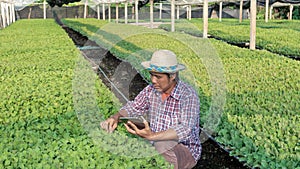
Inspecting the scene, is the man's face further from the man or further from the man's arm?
the man's arm

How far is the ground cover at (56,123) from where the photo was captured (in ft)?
9.36

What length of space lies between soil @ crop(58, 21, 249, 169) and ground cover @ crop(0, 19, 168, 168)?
1.33 metres

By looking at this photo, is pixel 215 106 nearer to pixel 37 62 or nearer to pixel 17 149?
pixel 17 149

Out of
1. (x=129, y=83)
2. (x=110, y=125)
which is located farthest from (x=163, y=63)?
(x=129, y=83)

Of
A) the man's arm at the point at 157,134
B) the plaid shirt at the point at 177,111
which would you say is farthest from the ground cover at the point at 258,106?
the man's arm at the point at 157,134

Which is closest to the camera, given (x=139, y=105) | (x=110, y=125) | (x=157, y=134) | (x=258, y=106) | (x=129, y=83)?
(x=157, y=134)

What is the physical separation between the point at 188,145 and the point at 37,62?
513 centimetres

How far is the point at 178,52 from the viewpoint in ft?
35.5

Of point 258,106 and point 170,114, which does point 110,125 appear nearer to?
point 170,114

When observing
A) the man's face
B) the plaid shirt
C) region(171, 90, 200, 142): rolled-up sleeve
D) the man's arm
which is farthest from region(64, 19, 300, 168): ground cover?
the man's face

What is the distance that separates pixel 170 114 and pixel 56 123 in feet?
3.70

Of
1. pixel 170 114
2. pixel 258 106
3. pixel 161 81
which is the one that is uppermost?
pixel 161 81

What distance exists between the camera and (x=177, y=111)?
131 inches

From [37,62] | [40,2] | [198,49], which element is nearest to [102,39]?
[198,49]
